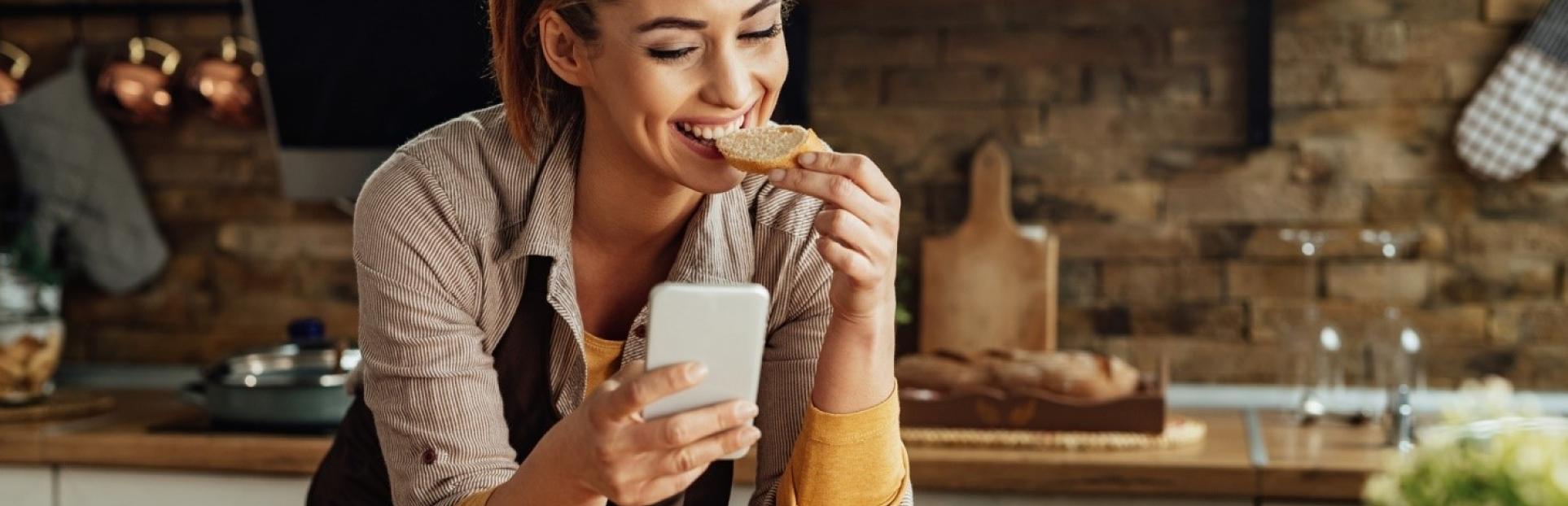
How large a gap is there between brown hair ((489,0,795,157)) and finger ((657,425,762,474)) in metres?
0.49

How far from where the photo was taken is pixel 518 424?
5.22 feet

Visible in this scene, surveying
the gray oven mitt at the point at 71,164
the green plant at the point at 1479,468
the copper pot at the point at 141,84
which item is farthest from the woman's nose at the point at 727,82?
the gray oven mitt at the point at 71,164

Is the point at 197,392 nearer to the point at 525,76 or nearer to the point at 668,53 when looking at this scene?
the point at 525,76

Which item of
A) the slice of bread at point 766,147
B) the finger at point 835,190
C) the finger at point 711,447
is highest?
the slice of bread at point 766,147

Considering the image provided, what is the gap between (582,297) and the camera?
160cm

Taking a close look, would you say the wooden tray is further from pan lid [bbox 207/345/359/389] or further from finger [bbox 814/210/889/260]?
finger [bbox 814/210/889/260]

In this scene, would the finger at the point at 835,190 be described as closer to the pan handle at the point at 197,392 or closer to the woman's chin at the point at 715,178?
the woman's chin at the point at 715,178

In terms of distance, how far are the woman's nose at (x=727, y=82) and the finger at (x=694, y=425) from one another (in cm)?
32

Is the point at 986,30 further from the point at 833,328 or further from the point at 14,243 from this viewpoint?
the point at 14,243

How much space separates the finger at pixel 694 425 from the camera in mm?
1116

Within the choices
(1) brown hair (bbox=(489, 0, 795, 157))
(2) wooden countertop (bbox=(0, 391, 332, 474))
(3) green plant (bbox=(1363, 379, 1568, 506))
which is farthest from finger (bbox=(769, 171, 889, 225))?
(2) wooden countertop (bbox=(0, 391, 332, 474))

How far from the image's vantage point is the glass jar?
2.75 metres

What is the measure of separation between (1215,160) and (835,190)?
5.74 feet

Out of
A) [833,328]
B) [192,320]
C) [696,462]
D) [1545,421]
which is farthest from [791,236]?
[192,320]
